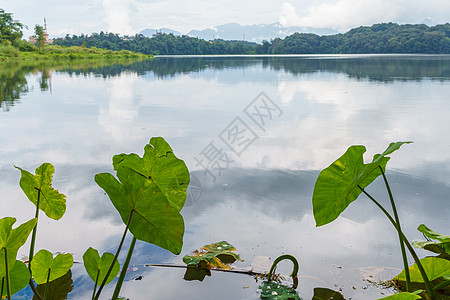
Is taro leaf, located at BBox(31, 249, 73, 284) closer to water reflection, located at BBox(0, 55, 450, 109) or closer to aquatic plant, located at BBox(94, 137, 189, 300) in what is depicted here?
aquatic plant, located at BBox(94, 137, 189, 300)

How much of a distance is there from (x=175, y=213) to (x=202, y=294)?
2.97 feet

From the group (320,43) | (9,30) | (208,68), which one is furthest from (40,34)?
(320,43)

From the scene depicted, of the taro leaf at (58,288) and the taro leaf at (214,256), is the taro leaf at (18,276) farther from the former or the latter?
the taro leaf at (214,256)

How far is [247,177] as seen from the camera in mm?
3486

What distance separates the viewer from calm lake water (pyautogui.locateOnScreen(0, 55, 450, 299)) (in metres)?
2.03

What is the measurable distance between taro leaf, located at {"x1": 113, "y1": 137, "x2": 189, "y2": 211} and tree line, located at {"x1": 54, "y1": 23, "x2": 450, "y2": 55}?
56.4 metres

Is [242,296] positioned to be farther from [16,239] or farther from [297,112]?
[297,112]

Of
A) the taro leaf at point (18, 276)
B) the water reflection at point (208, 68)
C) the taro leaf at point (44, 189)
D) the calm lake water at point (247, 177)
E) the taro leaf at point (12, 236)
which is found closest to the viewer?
the taro leaf at point (12, 236)

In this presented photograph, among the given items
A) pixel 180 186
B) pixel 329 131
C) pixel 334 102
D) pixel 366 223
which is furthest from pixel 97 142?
pixel 334 102

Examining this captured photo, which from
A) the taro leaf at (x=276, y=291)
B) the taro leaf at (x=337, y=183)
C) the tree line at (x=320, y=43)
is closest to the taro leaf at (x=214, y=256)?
the taro leaf at (x=276, y=291)

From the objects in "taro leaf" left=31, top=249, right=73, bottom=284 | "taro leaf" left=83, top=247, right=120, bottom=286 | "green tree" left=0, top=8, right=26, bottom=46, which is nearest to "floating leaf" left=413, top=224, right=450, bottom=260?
"taro leaf" left=83, top=247, right=120, bottom=286

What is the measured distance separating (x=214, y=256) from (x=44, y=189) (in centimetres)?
97

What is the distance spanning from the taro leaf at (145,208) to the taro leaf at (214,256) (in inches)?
38.3

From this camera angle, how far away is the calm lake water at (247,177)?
2025 mm
